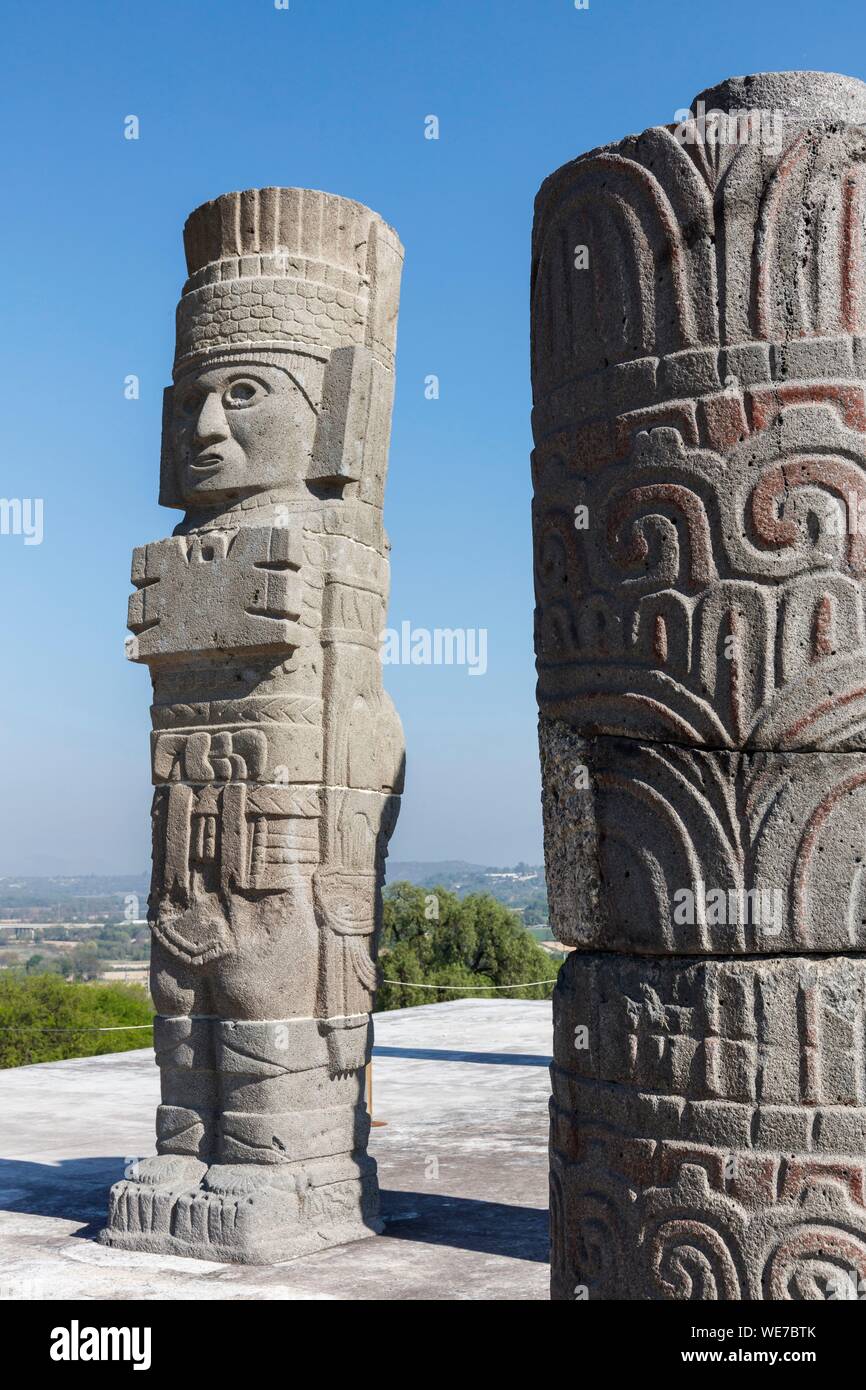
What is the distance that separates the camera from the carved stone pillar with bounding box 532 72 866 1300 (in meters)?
2.85

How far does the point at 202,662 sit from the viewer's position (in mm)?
6625

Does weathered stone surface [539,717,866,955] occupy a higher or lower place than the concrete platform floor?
higher

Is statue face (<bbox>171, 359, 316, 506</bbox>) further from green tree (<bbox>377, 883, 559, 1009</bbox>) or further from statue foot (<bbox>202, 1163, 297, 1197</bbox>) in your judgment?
green tree (<bbox>377, 883, 559, 1009</bbox>)

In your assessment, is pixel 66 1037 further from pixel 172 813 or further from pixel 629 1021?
pixel 629 1021

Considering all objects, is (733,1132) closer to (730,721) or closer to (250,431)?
(730,721)

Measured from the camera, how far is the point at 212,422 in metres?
6.70

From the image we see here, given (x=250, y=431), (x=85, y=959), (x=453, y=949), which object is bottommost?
(x=85, y=959)

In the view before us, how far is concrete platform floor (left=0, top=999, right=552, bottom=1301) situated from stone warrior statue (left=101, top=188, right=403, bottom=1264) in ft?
0.99

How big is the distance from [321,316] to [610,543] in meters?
4.12

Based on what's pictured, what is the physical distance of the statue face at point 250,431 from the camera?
669cm

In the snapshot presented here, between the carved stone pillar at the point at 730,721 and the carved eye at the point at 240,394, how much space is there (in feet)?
12.5

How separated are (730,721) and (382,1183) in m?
5.33

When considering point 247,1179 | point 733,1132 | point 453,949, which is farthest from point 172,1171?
point 453,949

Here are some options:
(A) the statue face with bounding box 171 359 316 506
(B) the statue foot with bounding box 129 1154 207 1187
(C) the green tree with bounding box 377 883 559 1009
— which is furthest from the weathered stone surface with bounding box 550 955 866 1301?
(C) the green tree with bounding box 377 883 559 1009
